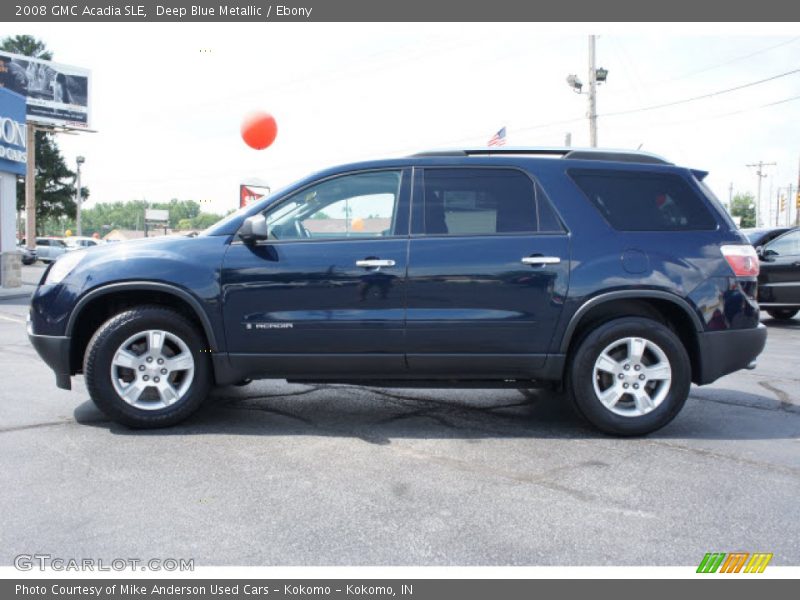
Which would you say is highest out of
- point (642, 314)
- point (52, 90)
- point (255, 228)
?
point (52, 90)

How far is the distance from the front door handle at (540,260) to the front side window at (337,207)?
1.00m

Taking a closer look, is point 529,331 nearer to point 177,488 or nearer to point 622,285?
point 622,285

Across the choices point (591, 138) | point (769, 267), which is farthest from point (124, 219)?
point (769, 267)

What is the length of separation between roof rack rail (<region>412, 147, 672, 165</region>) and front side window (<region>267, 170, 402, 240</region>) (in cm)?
34

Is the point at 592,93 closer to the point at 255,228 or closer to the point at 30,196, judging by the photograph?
the point at 30,196

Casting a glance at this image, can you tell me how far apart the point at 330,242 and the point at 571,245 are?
164cm

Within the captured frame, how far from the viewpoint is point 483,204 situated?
15.0 ft

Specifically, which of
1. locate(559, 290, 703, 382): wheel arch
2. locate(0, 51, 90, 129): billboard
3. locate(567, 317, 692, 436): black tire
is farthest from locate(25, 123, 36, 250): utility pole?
locate(567, 317, 692, 436): black tire

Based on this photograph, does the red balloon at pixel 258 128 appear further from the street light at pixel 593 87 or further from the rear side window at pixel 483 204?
the street light at pixel 593 87

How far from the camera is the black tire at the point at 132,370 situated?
175 inches

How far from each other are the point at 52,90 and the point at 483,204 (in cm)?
3627

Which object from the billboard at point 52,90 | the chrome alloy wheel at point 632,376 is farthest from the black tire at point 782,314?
the billboard at point 52,90

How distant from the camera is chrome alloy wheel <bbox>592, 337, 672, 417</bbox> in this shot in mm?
4461

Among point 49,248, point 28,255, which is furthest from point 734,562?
point 49,248
